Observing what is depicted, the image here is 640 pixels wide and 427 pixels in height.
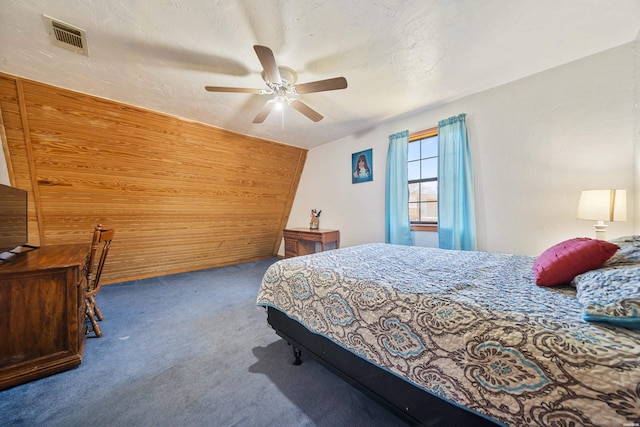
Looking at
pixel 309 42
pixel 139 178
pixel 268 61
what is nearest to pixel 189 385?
pixel 268 61

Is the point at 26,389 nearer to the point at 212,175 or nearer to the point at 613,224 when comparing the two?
the point at 212,175

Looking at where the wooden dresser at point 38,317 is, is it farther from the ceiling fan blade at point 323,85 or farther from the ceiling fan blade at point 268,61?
the ceiling fan blade at point 323,85

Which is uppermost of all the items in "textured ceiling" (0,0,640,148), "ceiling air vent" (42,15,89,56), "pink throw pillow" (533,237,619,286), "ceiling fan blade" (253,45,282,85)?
"ceiling air vent" (42,15,89,56)

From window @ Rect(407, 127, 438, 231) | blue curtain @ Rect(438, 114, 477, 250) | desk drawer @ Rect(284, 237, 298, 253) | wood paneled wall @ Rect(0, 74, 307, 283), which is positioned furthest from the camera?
desk drawer @ Rect(284, 237, 298, 253)

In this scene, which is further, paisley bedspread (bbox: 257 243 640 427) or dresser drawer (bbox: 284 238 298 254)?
dresser drawer (bbox: 284 238 298 254)

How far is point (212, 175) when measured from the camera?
354 cm

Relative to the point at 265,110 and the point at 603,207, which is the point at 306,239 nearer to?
the point at 265,110

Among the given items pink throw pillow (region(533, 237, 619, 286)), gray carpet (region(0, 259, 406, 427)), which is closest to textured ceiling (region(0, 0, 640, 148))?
pink throw pillow (region(533, 237, 619, 286))

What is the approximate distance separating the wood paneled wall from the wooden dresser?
1.32 meters

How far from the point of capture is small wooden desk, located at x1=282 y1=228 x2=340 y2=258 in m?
3.85

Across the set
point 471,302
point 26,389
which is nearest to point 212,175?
point 26,389

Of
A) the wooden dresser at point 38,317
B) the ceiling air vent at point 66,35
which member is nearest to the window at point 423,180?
the ceiling air vent at point 66,35

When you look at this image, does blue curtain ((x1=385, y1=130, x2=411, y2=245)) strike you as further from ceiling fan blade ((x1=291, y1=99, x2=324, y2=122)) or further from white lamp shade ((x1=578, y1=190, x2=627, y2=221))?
white lamp shade ((x1=578, y1=190, x2=627, y2=221))

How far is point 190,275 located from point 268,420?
3367 mm
